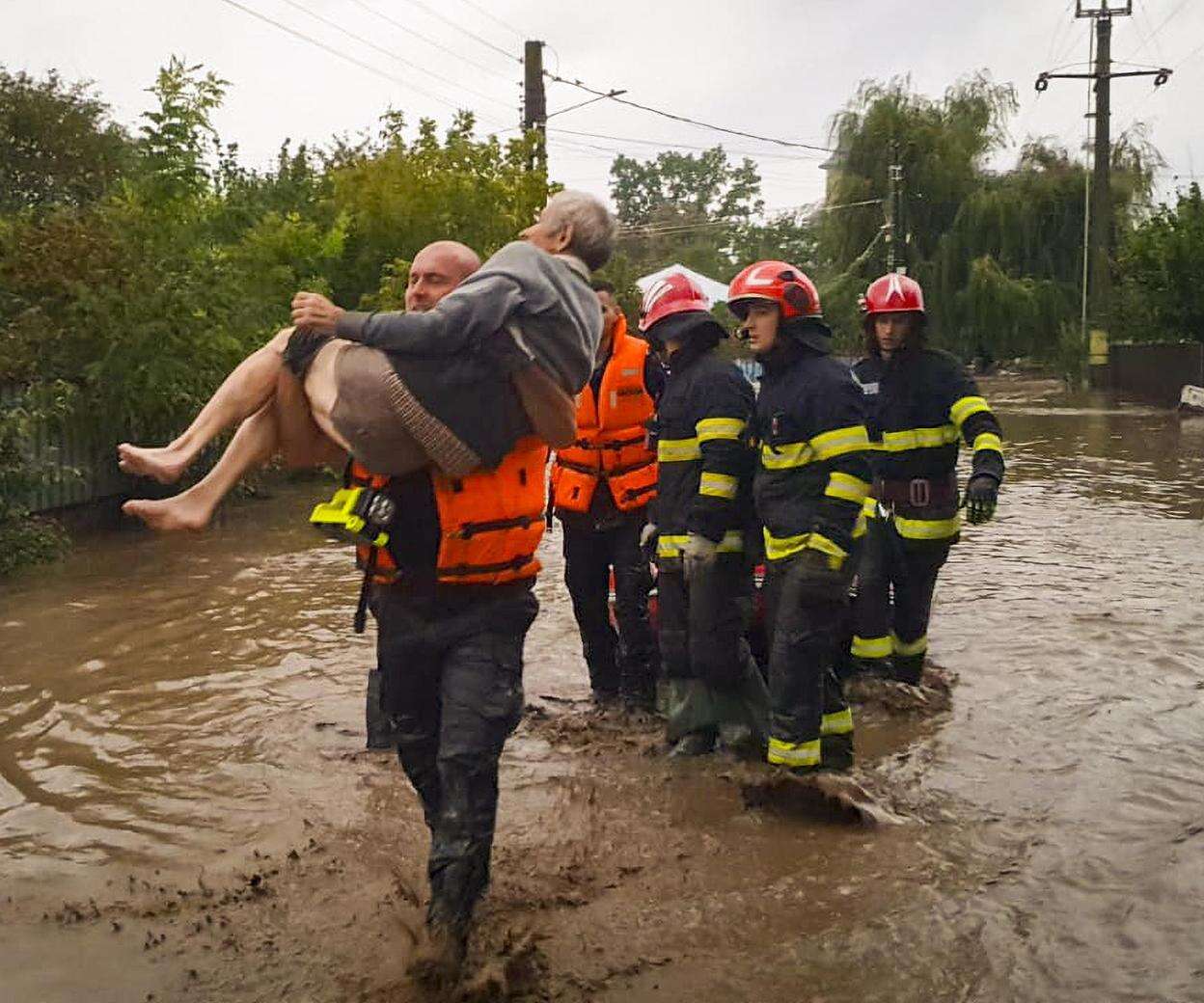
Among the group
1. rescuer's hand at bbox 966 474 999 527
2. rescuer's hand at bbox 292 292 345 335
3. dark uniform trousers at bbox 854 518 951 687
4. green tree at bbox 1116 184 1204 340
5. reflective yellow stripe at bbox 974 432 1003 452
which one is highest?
green tree at bbox 1116 184 1204 340

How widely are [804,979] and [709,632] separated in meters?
2.16

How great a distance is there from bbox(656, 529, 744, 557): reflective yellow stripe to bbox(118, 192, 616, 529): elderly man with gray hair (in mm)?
2078

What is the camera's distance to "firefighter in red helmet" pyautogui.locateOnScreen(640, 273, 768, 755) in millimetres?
5594

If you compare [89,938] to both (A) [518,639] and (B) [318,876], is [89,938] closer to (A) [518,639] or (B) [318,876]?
(B) [318,876]

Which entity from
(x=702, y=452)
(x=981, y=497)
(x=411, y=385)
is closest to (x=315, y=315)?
(x=411, y=385)

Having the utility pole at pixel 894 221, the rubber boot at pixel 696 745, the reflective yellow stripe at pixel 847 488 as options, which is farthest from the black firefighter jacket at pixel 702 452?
the utility pole at pixel 894 221

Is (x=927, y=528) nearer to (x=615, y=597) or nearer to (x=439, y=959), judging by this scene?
(x=615, y=597)

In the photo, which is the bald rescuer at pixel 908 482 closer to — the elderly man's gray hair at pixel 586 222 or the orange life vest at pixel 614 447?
the orange life vest at pixel 614 447

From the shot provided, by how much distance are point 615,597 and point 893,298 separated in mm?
1958

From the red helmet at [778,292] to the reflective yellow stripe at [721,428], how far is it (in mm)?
423

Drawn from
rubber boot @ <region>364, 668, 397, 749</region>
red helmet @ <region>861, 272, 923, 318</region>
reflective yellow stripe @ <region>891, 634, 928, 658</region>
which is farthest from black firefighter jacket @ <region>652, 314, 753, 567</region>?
rubber boot @ <region>364, 668, 397, 749</region>

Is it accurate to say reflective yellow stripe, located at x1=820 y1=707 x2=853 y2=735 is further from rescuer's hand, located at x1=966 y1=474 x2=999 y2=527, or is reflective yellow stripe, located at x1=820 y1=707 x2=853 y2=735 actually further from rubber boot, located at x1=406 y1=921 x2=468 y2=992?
rubber boot, located at x1=406 y1=921 x2=468 y2=992

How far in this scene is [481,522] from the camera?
3717 millimetres

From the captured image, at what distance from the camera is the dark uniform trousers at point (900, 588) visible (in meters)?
6.66
